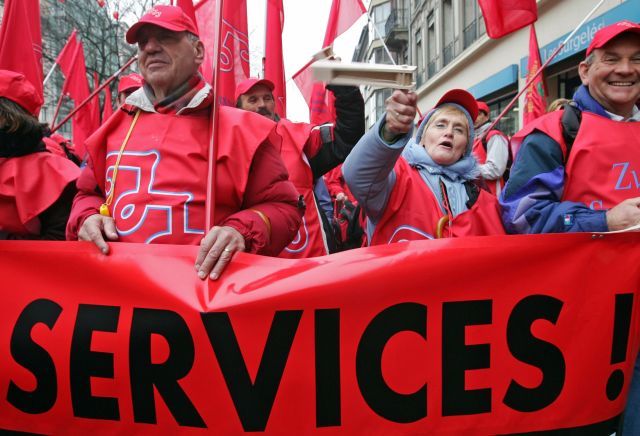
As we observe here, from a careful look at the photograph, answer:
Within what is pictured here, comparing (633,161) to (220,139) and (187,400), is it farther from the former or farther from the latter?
(187,400)

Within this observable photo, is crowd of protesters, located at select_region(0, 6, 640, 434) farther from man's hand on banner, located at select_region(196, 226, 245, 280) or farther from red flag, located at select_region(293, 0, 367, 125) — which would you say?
red flag, located at select_region(293, 0, 367, 125)

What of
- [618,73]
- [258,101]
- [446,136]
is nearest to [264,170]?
[446,136]

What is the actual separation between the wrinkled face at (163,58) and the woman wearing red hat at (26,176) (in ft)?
2.25

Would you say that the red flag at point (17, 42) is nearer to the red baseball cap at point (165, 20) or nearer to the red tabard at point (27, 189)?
the red tabard at point (27, 189)

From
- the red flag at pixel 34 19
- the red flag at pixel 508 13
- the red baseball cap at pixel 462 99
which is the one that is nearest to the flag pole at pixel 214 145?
the red baseball cap at pixel 462 99

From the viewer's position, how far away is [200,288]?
1737 millimetres

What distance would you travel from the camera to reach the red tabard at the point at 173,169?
2033mm

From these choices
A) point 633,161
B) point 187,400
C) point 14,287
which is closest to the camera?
point 187,400

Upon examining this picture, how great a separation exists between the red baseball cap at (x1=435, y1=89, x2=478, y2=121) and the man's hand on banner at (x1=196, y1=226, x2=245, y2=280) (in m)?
1.34

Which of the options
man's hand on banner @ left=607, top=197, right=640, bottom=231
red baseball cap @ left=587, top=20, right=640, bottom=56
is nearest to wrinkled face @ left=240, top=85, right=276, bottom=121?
red baseball cap @ left=587, top=20, right=640, bottom=56

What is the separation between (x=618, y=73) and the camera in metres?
2.34

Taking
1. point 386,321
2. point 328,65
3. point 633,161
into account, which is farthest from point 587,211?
point 328,65

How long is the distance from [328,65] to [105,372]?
111 cm

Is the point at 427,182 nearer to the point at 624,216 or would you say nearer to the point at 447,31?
the point at 624,216
